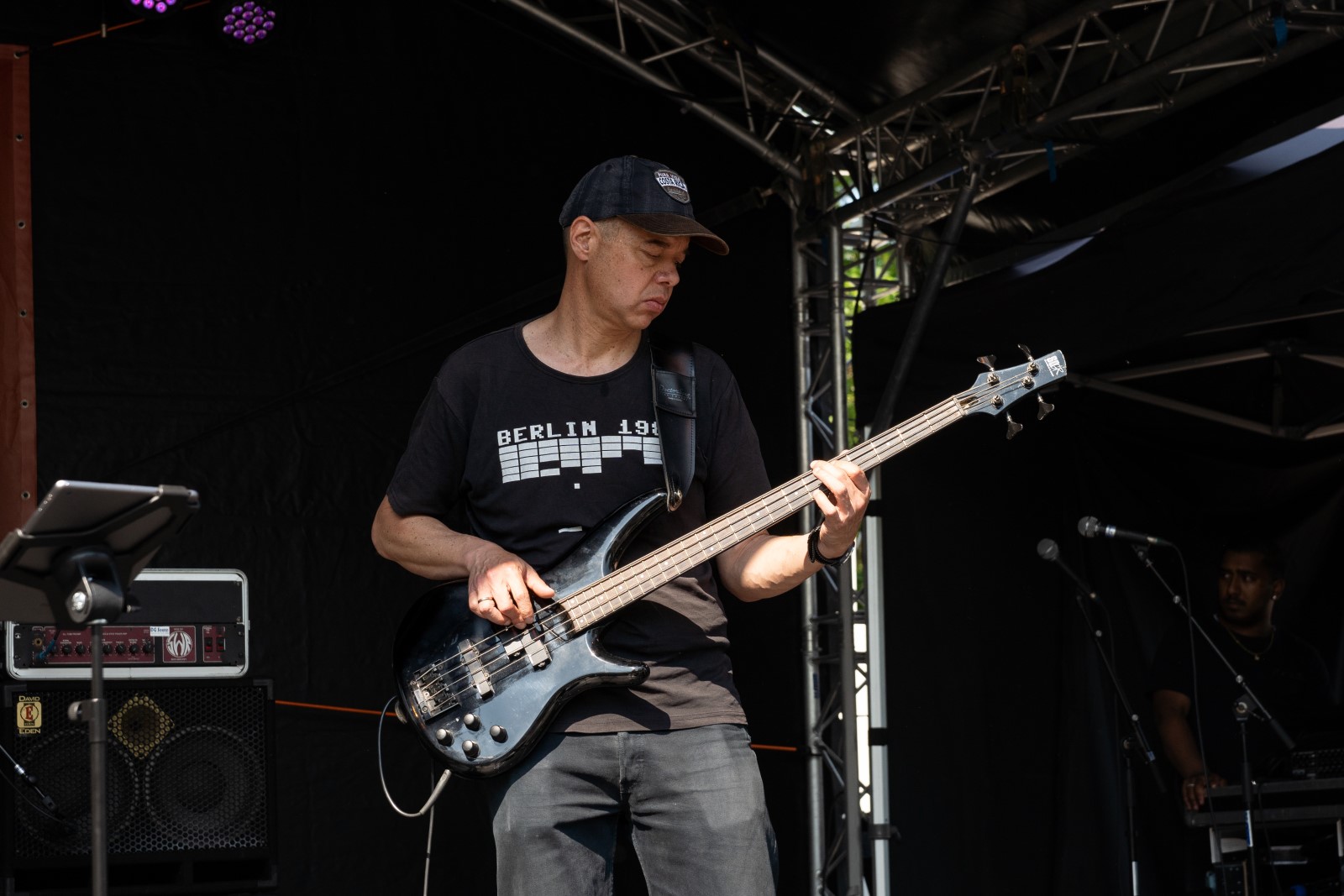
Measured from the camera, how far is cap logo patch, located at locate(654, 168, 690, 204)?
2.89m

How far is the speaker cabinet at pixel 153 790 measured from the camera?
3.34m

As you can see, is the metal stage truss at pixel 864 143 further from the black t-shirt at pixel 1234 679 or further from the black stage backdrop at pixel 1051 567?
the black t-shirt at pixel 1234 679

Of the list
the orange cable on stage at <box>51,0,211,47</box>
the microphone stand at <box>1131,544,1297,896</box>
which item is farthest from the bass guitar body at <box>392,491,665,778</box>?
the orange cable on stage at <box>51,0,211,47</box>

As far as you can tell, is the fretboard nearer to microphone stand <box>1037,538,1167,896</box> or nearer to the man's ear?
the man's ear

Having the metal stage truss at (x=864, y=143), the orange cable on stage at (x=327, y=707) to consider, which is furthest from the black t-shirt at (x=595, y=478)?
the metal stage truss at (x=864, y=143)

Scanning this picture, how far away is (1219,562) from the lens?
578 centimetres

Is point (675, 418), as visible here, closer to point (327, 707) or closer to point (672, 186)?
point (672, 186)

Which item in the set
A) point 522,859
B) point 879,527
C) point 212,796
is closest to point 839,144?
point 879,527

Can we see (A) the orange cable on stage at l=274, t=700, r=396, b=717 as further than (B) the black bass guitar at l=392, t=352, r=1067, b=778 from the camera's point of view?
Yes

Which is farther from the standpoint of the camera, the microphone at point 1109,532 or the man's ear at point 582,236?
the microphone at point 1109,532

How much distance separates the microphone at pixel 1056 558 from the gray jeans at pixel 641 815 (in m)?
2.82

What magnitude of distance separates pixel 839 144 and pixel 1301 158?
1.84 m

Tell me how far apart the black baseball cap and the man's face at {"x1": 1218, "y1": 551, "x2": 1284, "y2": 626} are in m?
3.49

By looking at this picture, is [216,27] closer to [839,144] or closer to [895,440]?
[839,144]
